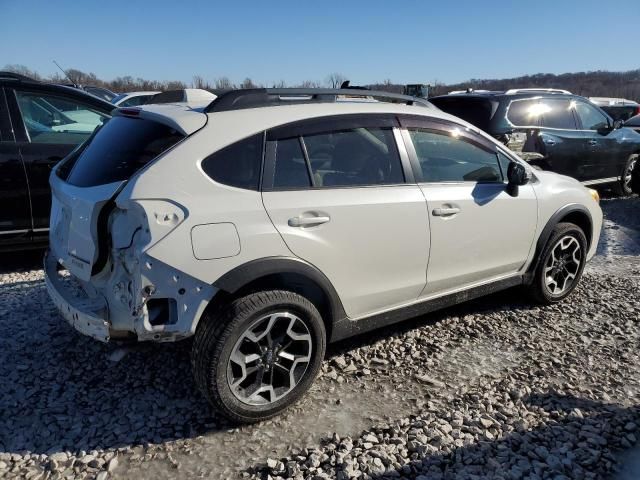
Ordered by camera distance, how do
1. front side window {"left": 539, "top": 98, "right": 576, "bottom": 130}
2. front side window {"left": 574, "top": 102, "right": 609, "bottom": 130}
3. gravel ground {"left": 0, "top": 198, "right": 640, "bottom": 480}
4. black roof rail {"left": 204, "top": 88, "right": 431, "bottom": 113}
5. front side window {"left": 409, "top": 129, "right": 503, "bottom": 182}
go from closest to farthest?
gravel ground {"left": 0, "top": 198, "right": 640, "bottom": 480}, black roof rail {"left": 204, "top": 88, "right": 431, "bottom": 113}, front side window {"left": 409, "top": 129, "right": 503, "bottom": 182}, front side window {"left": 539, "top": 98, "right": 576, "bottom": 130}, front side window {"left": 574, "top": 102, "right": 609, "bottom": 130}

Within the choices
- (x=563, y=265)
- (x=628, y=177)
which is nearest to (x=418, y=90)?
(x=628, y=177)

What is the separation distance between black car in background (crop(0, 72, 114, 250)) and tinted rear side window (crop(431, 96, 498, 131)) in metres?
5.08

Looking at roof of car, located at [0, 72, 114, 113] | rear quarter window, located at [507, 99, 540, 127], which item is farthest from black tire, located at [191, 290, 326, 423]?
rear quarter window, located at [507, 99, 540, 127]

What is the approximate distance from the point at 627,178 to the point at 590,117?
5.66ft

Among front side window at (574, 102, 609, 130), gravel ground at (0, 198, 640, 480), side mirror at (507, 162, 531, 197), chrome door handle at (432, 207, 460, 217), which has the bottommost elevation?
gravel ground at (0, 198, 640, 480)

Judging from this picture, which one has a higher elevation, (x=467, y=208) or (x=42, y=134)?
(x=42, y=134)

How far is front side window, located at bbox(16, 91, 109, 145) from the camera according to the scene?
5.11m

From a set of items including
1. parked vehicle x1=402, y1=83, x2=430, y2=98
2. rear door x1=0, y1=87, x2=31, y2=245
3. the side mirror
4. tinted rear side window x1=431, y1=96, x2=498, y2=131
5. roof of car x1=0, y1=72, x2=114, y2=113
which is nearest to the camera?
the side mirror

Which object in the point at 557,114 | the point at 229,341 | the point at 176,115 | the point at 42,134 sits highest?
the point at 176,115

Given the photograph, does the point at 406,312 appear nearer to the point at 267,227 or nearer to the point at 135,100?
the point at 267,227

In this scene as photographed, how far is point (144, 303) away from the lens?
8.36 ft

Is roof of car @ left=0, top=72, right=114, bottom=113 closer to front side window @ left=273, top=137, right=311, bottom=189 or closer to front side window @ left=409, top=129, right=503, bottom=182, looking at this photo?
front side window @ left=273, top=137, right=311, bottom=189

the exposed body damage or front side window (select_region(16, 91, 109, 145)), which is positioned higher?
front side window (select_region(16, 91, 109, 145))

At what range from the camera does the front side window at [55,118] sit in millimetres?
5113
